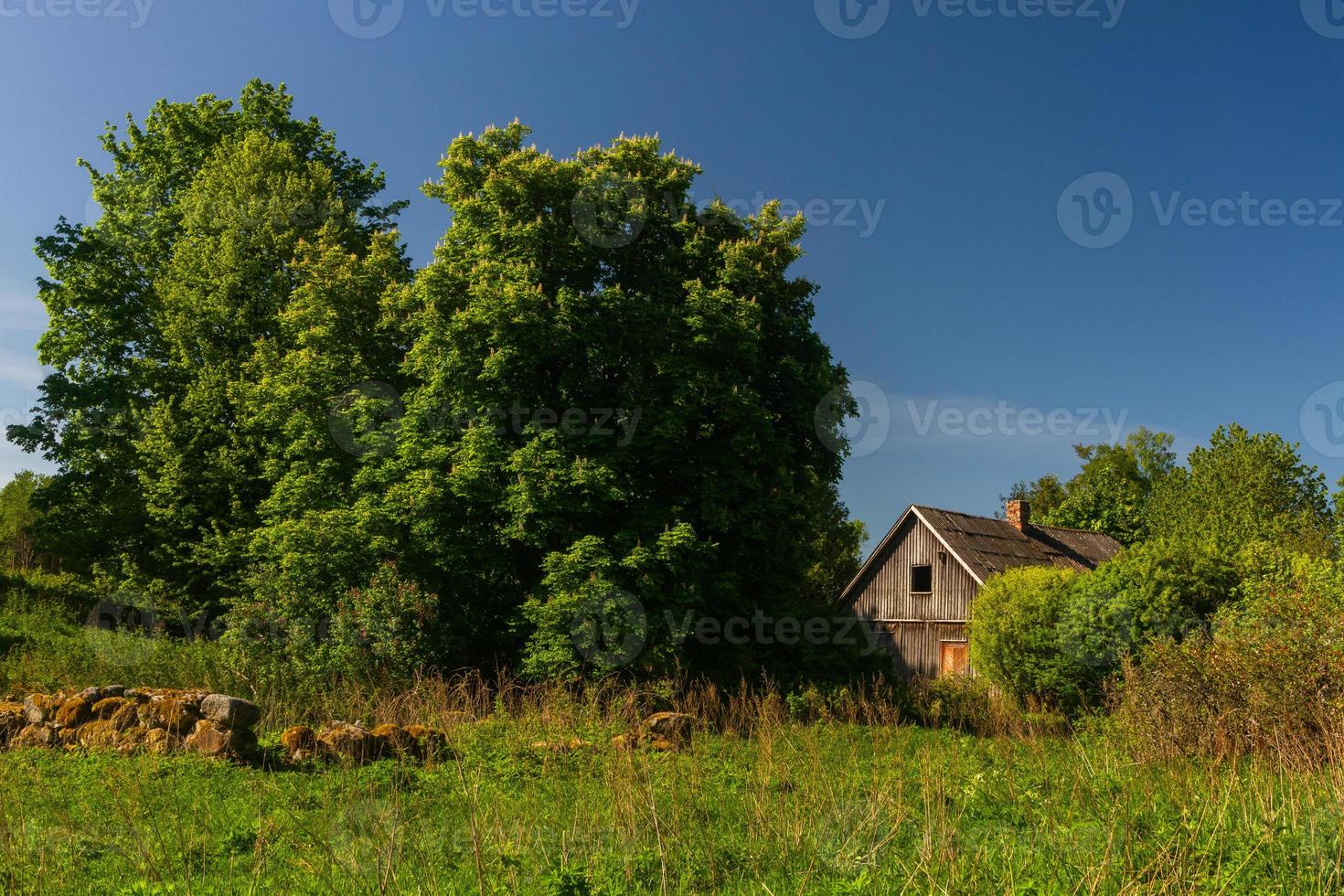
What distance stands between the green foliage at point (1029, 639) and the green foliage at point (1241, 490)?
76.0ft

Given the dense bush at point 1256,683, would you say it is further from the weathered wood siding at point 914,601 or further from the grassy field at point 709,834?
the weathered wood siding at point 914,601

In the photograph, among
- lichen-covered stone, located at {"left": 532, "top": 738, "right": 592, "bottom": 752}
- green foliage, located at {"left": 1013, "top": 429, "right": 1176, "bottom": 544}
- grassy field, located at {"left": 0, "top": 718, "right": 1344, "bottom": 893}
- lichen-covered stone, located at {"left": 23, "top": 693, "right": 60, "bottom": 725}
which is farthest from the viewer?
green foliage, located at {"left": 1013, "top": 429, "right": 1176, "bottom": 544}

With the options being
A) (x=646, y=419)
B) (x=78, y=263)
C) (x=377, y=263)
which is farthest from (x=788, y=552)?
(x=78, y=263)

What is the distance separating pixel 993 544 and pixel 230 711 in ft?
87.3

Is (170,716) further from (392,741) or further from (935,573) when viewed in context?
(935,573)

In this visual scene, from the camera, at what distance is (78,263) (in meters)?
28.0

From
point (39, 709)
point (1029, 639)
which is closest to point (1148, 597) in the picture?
point (1029, 639)

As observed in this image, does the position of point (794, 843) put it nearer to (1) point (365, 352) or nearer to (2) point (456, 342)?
(2) point (456, 342)

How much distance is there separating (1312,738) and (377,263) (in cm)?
2171

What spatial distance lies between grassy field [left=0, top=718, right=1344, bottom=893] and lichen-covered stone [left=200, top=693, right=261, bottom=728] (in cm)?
152

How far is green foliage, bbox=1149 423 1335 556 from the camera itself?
40594 mm

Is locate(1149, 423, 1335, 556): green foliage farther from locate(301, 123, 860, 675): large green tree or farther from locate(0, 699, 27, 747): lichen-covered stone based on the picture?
locate(0, 699, 27, 747): lichen-covered stone

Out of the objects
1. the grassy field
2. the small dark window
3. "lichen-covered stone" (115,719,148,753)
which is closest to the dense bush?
the grassy field

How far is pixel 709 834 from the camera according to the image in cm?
664
